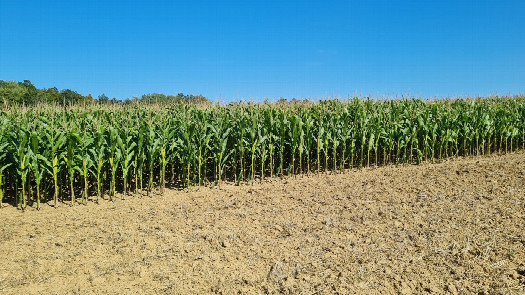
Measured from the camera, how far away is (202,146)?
8.54 m

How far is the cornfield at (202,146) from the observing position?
7.47m

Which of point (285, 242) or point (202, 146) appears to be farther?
point (202, 146)

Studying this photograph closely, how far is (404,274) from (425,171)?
500 centimetres

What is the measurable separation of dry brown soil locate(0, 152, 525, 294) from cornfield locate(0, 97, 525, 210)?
0.85 m

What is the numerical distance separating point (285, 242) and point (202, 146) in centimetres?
397

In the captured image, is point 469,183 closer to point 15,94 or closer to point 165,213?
point 165,213

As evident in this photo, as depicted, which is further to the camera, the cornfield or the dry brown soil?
the cornfield

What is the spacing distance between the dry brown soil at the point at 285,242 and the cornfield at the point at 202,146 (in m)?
0.85

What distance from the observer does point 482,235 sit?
5297 mm

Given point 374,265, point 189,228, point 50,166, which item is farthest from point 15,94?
point 374,265

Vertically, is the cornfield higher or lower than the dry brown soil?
higher

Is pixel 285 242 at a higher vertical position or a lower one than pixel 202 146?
lower

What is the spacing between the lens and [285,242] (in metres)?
5.25

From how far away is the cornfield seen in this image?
747 cm
